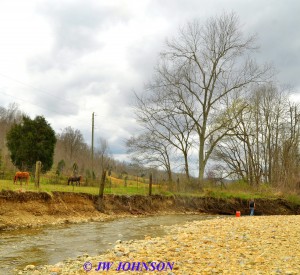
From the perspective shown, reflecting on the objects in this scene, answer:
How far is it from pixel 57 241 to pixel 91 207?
8667mm

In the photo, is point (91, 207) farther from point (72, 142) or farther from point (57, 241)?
point (72, 142)

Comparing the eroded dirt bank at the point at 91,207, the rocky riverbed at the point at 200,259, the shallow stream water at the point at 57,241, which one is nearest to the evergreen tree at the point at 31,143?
the eroded dirt bank at the point at 91,207

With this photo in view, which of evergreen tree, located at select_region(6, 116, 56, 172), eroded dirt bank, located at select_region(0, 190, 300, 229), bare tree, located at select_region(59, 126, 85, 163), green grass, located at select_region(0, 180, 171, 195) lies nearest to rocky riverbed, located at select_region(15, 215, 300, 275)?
eroded dirt bank, located at select_region(0, 190, 300, 229)

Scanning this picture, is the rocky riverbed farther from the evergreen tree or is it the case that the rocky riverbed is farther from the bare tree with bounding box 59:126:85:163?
the bare tree with bounding box 59:126:85:163

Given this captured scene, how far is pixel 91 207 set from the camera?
20391 millimetres

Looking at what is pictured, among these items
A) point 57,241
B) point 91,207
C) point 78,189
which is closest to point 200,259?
point 57,241

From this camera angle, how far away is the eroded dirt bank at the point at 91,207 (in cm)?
1588

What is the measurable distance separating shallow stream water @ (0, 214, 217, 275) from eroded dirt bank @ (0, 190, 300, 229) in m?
1.45

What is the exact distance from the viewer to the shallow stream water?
356 inches

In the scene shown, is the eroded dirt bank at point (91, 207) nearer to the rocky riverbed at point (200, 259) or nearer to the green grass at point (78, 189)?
the green grass at point (78, 189)

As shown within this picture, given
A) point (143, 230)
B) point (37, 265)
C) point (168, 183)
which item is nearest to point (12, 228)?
point (143, 230)

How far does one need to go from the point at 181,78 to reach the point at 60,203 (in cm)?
1928

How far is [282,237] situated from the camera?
33.6ft

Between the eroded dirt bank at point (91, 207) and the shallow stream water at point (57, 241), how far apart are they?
4.76 ft
